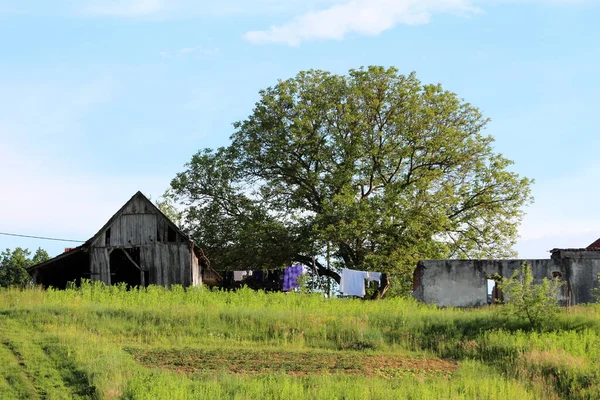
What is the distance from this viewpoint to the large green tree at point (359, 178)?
39.3m

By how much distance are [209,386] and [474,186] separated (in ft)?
91.7

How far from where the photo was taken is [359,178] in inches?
1609

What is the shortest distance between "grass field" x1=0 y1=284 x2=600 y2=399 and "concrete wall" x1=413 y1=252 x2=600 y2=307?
4.83 m

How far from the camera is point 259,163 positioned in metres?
41.8

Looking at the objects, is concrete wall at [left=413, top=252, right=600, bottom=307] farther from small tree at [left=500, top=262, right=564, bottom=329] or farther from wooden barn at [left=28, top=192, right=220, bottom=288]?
wooden barn at [left=28, top=192, right=220, bottom=288]

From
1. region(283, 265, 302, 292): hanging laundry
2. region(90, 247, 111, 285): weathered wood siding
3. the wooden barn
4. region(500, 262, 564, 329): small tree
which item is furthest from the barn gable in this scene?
region(500, 262, 564, 329): small tree

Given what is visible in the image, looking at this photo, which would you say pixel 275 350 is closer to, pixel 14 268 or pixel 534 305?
pixel 534 305

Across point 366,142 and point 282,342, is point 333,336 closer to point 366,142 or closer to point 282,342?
point 282,342

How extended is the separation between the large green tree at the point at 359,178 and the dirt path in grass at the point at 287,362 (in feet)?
58.6

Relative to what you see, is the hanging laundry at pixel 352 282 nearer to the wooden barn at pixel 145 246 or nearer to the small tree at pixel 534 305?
the wooden barn at pixel 145 246

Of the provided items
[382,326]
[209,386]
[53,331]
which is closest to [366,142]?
[382,326]

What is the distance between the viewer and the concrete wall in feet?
109

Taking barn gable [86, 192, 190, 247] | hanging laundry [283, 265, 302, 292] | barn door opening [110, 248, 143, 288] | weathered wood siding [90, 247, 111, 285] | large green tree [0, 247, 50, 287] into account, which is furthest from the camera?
large green tree [0, 247, 50, 287]

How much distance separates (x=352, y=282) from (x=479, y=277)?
6.07 metres
